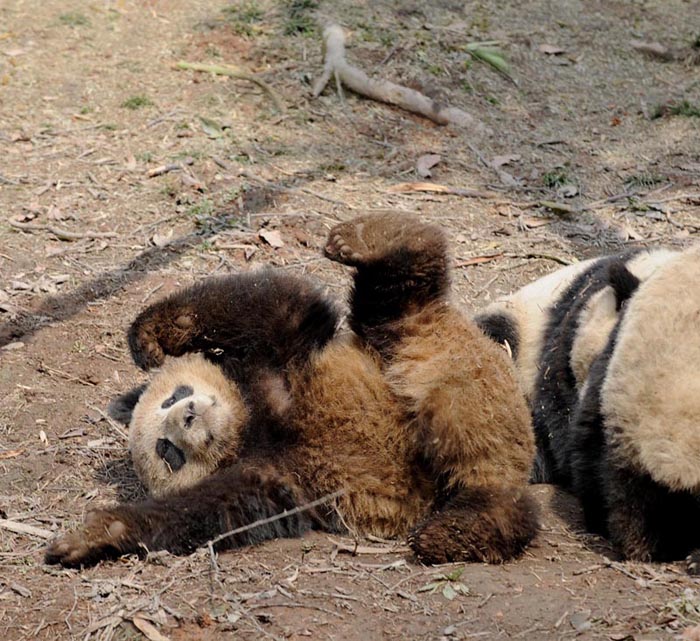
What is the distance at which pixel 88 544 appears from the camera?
4.32 metres

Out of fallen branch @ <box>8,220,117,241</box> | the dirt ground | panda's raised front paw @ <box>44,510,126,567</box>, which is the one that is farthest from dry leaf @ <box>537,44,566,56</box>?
panda's raised front paw @ <box>44,510,126,567</box>

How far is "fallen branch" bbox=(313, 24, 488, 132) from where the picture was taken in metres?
8.86

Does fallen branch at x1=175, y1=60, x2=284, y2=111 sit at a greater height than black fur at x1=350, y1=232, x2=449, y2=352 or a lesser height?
lesser

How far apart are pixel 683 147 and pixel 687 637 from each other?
249 inches

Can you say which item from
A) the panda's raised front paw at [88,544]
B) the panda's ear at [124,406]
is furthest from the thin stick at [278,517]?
the panda's ear at [124,406]

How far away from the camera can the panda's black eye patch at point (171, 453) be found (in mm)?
→ 4914

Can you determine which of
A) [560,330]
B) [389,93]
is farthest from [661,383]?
[389,93]

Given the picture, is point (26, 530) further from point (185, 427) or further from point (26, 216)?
point (26, 216)

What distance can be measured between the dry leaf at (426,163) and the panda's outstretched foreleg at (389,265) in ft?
11.9

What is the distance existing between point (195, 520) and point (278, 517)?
0.41 meters

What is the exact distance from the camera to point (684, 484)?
398cm

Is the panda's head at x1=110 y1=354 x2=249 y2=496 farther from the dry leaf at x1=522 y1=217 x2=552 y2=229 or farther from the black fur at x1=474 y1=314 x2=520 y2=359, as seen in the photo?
the dry leaf at x1=522 y1=217 x2=552 y2=229

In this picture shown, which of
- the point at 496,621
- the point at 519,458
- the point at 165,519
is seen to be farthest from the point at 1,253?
the point at 496,621

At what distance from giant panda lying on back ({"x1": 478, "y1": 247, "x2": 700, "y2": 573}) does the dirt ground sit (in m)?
0.22
